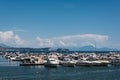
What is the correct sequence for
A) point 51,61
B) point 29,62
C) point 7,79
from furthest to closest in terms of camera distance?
point 29,62, point 51,61, point 7,79

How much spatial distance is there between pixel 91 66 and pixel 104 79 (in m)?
41.2

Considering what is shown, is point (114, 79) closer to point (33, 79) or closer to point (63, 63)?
point (33, 79)

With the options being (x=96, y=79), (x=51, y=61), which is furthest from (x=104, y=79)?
(x=51, y=61)

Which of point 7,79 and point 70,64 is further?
point 70,64

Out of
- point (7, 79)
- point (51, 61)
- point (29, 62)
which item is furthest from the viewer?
point (29, 62)

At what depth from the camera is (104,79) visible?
62375 mm

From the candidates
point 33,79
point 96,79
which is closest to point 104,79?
point 96,79

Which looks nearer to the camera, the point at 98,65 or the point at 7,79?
the point at 7,79

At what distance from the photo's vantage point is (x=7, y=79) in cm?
6075

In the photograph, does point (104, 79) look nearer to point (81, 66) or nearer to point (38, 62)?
point (81, 66)

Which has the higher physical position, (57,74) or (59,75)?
(57,74)

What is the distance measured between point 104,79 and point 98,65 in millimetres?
43476

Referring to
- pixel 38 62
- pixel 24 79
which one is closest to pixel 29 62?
pixel 38 62

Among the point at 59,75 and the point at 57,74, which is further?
the point at 57,74
